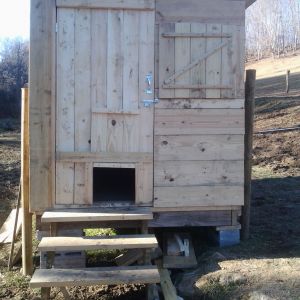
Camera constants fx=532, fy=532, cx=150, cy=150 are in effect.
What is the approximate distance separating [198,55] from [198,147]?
99 centimetres

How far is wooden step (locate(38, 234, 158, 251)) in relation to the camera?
4953 millimetres

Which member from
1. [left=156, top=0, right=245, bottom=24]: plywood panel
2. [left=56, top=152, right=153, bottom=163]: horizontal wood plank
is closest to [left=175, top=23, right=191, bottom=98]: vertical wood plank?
[left=156, top=0, right=245, bottom=24]: plywood panel

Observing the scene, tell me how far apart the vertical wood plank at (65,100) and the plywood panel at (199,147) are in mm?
939

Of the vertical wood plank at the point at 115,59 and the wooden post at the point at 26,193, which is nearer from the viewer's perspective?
the vertical wood plank at the point at 115,59

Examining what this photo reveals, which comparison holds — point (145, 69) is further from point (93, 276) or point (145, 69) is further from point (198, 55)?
point (93, 276)

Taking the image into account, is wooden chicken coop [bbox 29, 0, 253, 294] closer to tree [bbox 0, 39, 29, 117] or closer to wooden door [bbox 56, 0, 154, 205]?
wooden door [bbox 56, 0, 154, 205]

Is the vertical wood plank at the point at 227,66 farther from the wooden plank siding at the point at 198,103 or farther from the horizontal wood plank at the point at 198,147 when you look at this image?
the horizontal wood plank at the point at 198,147

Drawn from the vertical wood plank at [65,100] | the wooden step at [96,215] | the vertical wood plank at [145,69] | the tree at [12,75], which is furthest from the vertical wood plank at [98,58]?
the tree at [12,75]

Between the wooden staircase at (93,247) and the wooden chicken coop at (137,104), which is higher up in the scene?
the wooden chicken coop at (137,104)

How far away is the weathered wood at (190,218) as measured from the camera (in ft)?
19.5

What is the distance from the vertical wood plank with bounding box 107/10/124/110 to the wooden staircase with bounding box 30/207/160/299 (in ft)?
3.75

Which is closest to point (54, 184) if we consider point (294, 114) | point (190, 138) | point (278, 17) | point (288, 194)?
point (190, 138)

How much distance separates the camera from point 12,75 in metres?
28.0

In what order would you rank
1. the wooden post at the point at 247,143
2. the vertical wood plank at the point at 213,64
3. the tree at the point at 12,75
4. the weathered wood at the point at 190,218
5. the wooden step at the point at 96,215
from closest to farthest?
1. the wooden step at the point at 96,215
2. the vertical wood plank at the point at 213,64
3. the weathered wood at the point at 190,218
4. the wooden post at the point at 247,143
5. the tree at the point at 12,75
